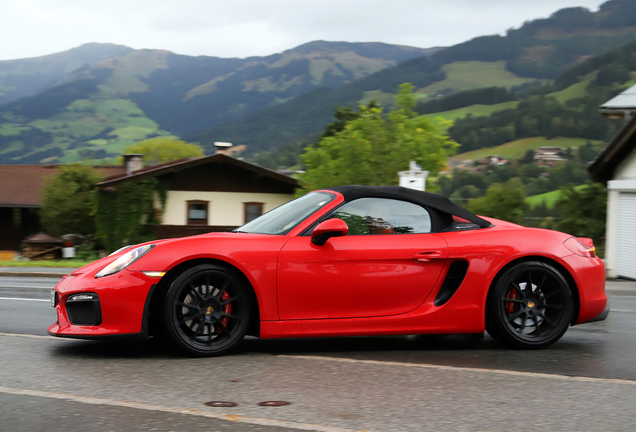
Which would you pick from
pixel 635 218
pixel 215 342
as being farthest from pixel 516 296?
pixel 635 218

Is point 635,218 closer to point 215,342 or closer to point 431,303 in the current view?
point 431,303

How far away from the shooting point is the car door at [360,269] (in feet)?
16.4

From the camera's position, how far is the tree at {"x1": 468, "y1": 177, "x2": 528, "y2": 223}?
56.9 metres

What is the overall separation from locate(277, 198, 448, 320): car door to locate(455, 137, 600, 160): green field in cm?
9720

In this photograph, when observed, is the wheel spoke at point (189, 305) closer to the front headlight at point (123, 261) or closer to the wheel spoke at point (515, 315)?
the front headlight at point (123, 261)

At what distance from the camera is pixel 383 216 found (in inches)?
213

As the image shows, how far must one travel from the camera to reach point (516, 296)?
5.39 meters

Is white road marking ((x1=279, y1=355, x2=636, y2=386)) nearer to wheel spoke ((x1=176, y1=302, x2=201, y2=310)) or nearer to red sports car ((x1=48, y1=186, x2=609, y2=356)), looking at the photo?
red sports car ((x1=48, y1=186, x2=609, y2=356))

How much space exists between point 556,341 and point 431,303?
1.17m

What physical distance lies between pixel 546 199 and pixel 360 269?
137 feet

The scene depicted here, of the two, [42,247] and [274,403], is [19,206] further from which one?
[274,403]

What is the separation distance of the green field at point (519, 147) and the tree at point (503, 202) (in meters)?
38.8

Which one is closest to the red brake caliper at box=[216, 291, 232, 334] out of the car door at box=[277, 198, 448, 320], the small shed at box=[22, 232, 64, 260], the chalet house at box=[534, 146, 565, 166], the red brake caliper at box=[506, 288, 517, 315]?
the car door at box=[277, 198, 448, 320]

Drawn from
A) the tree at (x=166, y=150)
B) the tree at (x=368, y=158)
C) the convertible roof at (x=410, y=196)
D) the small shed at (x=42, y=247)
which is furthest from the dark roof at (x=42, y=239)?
the tree at (x=166, y=150)
